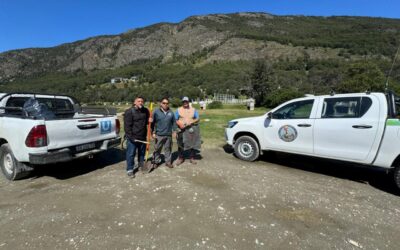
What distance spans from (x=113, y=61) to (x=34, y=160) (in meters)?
167

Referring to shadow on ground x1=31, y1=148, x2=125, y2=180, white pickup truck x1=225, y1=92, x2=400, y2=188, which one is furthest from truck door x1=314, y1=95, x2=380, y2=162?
shadow on ground x1=31, y1=148, x2=125, y2=180

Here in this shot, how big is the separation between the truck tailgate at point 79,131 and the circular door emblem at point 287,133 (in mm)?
4160

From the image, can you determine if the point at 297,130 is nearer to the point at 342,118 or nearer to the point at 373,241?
the point at 342,118

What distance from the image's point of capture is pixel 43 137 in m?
4.27

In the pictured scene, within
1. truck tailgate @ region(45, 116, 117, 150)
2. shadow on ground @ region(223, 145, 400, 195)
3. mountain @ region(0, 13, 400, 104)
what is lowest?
shadow on ground @ region(223, 145, 400, 195)

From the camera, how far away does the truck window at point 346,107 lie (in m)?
4.67

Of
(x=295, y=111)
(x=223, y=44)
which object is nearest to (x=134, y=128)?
(x=295, y=111)

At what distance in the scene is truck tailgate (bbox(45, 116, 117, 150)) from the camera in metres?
4.43

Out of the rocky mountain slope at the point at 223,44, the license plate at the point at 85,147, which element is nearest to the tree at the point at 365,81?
the license plate at the point at 85,147

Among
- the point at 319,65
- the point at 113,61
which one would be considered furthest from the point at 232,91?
the point at 113,61

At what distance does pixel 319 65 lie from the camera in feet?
254

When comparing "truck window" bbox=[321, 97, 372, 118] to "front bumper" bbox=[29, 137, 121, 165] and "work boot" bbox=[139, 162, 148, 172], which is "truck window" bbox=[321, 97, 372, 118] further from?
"front bumper" bbox=[29, 137, 121, 165]

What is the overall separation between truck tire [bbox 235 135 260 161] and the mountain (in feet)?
265

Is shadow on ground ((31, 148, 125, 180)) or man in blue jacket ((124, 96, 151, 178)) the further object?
shadow on ground ((31, 148, 125, 180))
